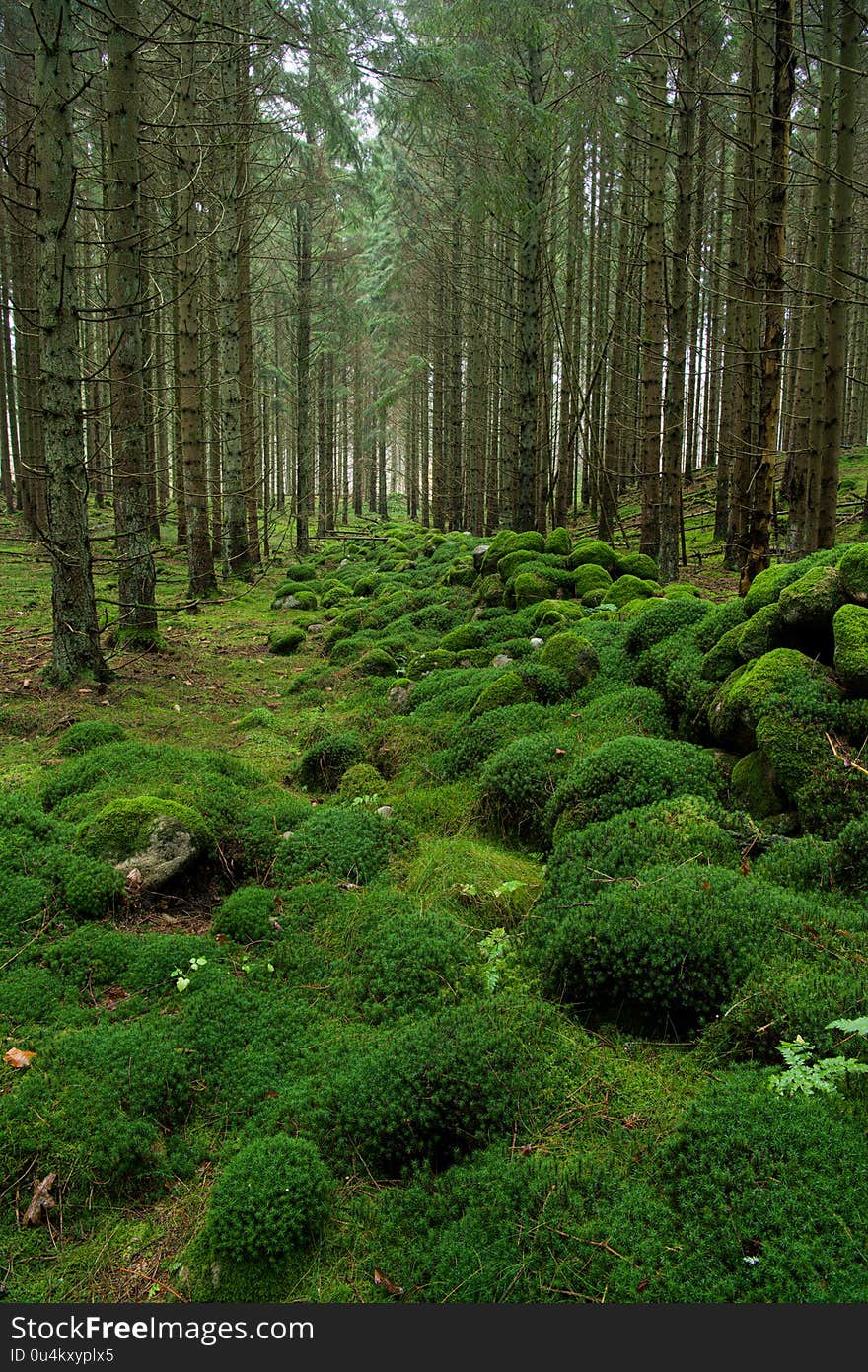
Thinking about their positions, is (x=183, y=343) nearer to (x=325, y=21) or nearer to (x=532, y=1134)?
(x=325, y=21)

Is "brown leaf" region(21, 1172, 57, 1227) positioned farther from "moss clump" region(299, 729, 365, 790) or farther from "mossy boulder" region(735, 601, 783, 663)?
"mossy boulder" region(735, 601, 783, 663)

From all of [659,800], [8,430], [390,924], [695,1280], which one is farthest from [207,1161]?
[8,430]

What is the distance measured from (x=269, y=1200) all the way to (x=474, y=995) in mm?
1211

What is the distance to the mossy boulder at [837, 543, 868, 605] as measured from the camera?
432cm

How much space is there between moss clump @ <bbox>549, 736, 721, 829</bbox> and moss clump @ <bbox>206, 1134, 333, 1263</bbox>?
7.61ft

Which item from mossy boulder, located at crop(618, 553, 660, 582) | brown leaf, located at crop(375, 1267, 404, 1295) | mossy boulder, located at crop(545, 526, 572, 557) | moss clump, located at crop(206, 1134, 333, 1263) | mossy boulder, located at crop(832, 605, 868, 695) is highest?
mossy boulder, located at crop(545, 526, 572, 557)

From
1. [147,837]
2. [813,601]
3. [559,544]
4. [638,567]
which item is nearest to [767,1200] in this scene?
[813,601]

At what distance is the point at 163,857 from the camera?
4.45 metres

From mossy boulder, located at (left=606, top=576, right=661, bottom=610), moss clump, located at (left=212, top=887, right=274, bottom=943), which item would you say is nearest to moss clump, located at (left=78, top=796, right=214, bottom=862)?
moss clump, located at (left=212, top=887, right=274, bottom=943)

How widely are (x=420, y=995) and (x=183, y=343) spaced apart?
11.8m

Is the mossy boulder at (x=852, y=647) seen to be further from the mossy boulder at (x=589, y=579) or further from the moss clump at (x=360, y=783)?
the mossy boulder at (x=589, y=579)

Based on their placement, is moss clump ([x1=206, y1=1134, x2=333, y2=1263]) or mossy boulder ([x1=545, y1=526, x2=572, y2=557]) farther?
mossy boulder ([x1=545, y1=526, x2=572, y2=557])

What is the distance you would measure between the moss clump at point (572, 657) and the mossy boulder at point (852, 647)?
2301 mm

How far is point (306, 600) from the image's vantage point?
13930 millimetres
